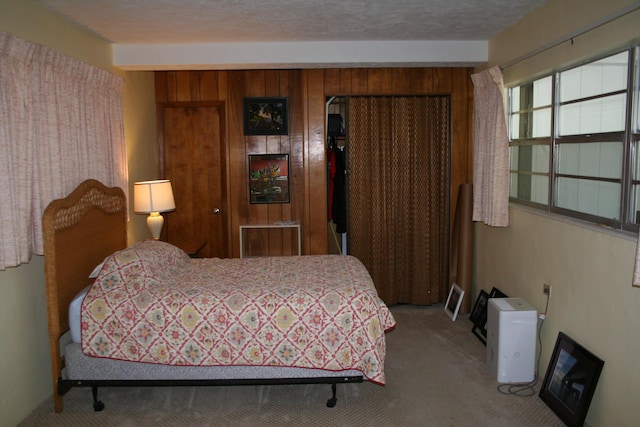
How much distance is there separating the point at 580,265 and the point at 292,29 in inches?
102

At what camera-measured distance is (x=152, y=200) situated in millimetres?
4332

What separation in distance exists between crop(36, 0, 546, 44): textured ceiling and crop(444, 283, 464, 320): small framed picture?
7.35ft

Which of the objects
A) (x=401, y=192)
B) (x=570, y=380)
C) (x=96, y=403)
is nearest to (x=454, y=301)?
(x=401, y=192)

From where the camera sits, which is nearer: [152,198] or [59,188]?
[59,188]

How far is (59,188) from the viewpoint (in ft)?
10.7

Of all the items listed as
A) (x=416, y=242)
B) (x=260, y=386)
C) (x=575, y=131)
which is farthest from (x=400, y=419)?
(x=416, y=242)

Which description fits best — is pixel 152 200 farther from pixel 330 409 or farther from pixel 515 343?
pixel 515 343

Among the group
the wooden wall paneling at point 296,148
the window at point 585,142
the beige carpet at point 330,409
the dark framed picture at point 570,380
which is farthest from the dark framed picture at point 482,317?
the wooden wall paneling at point 296,148

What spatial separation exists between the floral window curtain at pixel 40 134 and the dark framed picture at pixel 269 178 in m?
1.72

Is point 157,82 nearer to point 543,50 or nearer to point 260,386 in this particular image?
point 260,386

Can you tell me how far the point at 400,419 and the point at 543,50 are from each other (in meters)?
2.52

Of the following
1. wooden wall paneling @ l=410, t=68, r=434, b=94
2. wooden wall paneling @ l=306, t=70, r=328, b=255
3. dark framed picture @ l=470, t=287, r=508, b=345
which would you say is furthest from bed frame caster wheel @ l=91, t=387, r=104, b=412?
wooden wall paneling @ l=410, t=68, r=434, b=94

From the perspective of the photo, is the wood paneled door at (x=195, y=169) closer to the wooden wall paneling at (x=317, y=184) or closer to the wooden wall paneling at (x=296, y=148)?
the wooden wall paneling at (x=296, y=148)

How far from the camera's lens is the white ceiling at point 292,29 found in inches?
132
